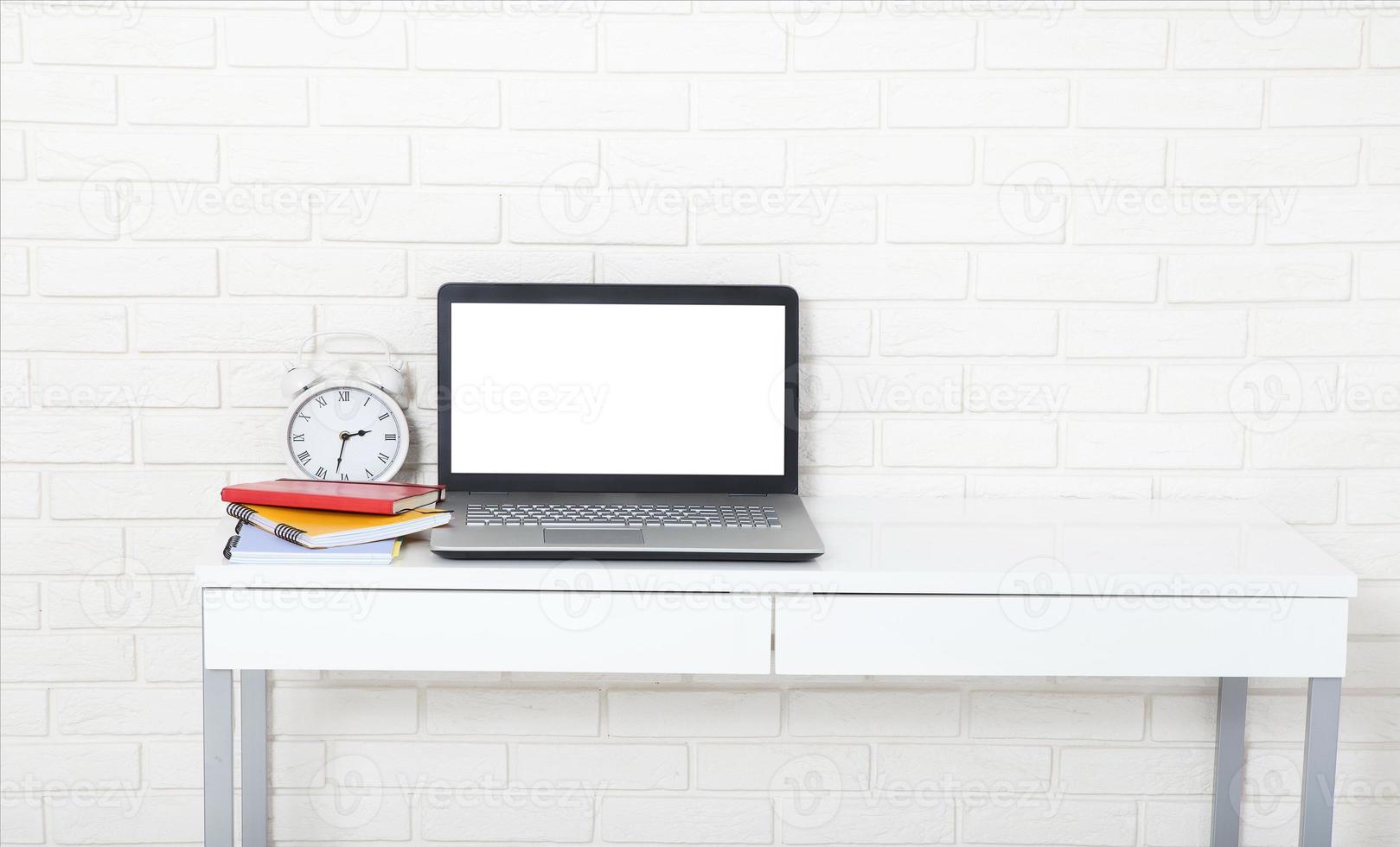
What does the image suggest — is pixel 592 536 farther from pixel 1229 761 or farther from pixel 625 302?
pixel 1229 761

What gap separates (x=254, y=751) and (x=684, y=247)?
89cm

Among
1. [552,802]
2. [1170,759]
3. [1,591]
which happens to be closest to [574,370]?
[552,802]

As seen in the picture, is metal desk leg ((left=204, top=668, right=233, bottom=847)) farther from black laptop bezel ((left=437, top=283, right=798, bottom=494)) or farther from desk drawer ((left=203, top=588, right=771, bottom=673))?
black laptop bezel ((left=437, top=283, right=798, bottom=494))

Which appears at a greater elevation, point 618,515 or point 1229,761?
point 618,515

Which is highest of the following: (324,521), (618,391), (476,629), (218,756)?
(618,391)

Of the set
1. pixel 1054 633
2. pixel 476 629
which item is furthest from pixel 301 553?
pixel 1054 633

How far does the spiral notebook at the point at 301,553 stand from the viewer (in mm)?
1192

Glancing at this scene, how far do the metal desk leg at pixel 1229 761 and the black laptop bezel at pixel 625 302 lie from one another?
691 millimetres

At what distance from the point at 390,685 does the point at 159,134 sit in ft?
2.60

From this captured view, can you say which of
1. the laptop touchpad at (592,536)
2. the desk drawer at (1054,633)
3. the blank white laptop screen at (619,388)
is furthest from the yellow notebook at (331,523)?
the desk drawer at (1054,633)

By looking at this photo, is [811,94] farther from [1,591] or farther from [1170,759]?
[1,591]

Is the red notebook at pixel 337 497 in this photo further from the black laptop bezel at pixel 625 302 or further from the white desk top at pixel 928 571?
the black laptop bezel at pixel 625 302

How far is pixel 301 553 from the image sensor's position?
1.19 meters

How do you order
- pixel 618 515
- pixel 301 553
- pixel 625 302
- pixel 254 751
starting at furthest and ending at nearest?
1. pixel 254 751
2. pixel 625 302
3. pixel 618 515
4. pixel 301 553
